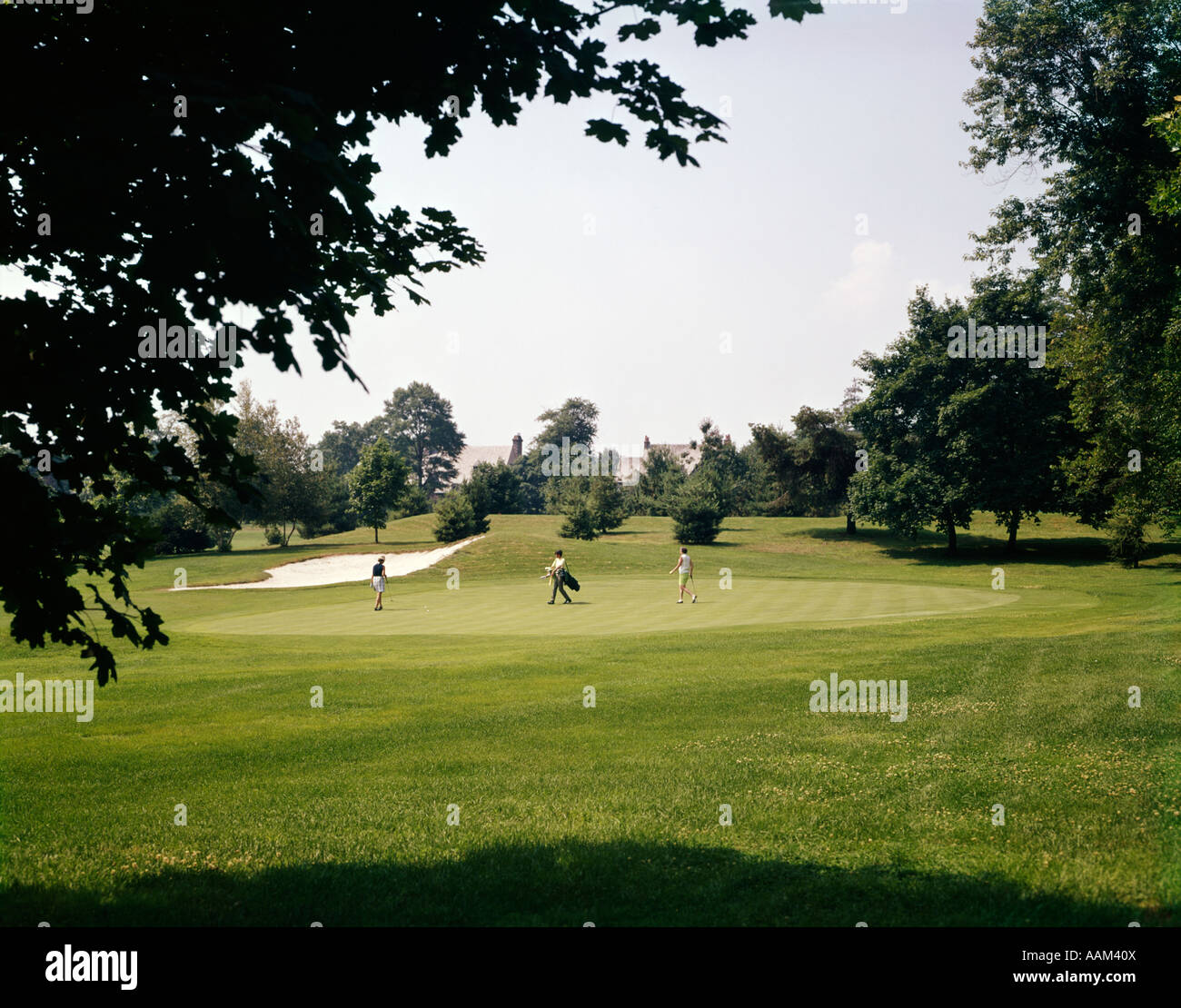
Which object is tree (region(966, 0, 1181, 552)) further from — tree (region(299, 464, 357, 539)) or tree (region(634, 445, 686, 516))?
tree (region(299, 464, 357, 539))

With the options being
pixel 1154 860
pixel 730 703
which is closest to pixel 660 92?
pixel 1154 860

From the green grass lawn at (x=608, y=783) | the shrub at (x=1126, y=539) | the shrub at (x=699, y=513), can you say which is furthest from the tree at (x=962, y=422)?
the green grass lawn at (x=608, y=783)

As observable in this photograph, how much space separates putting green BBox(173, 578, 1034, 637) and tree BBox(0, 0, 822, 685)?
56.0 feet

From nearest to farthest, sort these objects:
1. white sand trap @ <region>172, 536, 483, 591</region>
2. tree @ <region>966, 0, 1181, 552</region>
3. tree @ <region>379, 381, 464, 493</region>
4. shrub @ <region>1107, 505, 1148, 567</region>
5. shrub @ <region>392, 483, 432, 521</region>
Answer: tree @ <region>966, 0, 1181, 552</region> → shrub @ <region>1107, 505, 1148, 567</region> → white sand trap @ <region>172, 536, 483, 591</region> → shrub @ <region>392, 483, 432, 521</region> → tree @ <region>379, 381, 464, 493</region>

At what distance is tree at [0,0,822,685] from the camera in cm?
417

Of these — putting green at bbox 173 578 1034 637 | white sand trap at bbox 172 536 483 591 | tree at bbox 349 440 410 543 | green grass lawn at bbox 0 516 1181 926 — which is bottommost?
white sand trap at bbox 172 536 483 591

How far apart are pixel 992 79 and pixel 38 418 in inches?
1422

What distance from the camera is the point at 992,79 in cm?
3162

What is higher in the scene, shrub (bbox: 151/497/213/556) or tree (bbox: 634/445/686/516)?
tree (bbox: 634/445/686/516)

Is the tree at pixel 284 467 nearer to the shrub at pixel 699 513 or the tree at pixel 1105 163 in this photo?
the shrub at pixel 699 513

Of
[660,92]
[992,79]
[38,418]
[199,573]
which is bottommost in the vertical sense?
[199,573]

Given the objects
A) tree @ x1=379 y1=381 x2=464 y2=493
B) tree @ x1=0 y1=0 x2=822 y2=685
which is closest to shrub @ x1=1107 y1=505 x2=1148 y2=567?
tree @ x1=0 y1=0 x2=822 y2=685
